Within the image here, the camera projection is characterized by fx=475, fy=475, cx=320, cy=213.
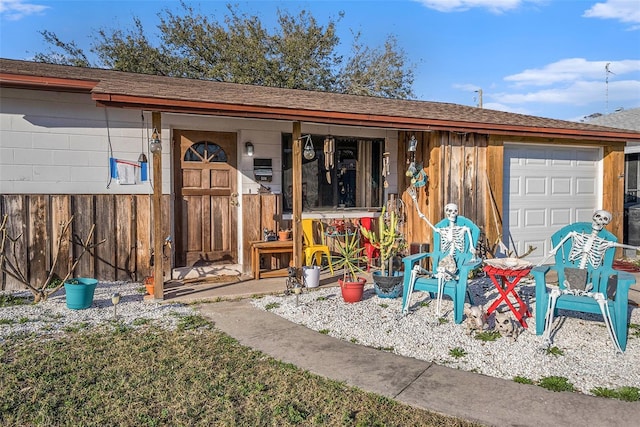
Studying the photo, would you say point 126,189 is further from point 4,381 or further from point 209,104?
point 4,381

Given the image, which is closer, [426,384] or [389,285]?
[426,384]

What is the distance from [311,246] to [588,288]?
12.4 feet

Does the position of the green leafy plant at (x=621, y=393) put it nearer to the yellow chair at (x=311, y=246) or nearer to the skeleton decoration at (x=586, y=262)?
the skeleton decoration at (x=586, y=262)

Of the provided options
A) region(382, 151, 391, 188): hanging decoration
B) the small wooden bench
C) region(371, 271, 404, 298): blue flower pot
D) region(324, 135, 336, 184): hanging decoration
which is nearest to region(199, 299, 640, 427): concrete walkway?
region(371, 271, 404, 298): blue flower pot

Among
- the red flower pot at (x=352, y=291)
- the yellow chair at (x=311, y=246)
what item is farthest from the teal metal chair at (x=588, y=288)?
the yellow chair at (x=311, y=246)

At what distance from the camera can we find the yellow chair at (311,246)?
6914mm

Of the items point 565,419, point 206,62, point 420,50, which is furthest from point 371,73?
point 565,419

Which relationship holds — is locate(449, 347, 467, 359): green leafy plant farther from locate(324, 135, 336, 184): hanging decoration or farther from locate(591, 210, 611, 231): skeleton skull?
locate(324, 135, 336, 184): hanging decoration

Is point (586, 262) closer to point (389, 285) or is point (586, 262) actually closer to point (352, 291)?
point (389, 285)

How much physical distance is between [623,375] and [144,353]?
11.8 feet

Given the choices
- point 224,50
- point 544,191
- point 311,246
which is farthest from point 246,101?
point 224,50

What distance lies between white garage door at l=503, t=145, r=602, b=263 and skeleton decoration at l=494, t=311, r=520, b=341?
373 centimetres

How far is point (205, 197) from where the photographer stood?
23.3 ft

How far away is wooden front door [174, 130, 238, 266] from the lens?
6957 millimetres
